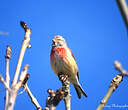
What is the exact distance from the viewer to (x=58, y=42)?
7531mm

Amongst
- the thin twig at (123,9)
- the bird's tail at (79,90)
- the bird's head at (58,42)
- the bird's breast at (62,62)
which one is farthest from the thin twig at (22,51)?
the bird's tail at (79,90)

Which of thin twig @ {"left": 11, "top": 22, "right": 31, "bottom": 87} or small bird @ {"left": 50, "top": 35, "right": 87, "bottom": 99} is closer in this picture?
thin twig @ {"left": 11, "top": 22, "right": 31, "bottom": 87}

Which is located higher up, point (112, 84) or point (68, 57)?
point (68, 57)

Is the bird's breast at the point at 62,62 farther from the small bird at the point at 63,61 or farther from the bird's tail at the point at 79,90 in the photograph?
the bird's tail at the point at 79,90

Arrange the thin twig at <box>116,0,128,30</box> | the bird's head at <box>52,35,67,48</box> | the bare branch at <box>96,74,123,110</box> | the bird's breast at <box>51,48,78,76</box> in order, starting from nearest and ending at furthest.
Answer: the thin twig at <box>116,0,128,30</box> → the bare branch at <box>96,74,123,110</box> → the bird's breast at <box>51,48,78,76</box> → the bird's head at <box>52,35,67,48</box>

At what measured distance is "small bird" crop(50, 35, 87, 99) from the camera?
6.83 metres

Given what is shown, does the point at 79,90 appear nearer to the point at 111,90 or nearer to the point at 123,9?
the point at 111,90

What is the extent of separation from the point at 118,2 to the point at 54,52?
6.02 m

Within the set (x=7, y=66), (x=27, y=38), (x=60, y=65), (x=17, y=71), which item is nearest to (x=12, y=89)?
(x=17, y=71)

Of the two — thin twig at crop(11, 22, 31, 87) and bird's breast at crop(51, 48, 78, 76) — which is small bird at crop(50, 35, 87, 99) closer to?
bird's breast at crop(51, 48, 78, 76)

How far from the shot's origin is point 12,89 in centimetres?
131

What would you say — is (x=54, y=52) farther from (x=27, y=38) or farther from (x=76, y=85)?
(x=27, y=38)

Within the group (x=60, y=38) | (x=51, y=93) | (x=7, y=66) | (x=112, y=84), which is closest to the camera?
(x=7, y=66)

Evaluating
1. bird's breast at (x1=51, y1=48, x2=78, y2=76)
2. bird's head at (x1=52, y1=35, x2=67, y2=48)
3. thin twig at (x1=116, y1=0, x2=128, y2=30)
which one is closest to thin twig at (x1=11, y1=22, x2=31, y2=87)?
thin twig at (x1=116, y1=0, x2=128, y2=30)
